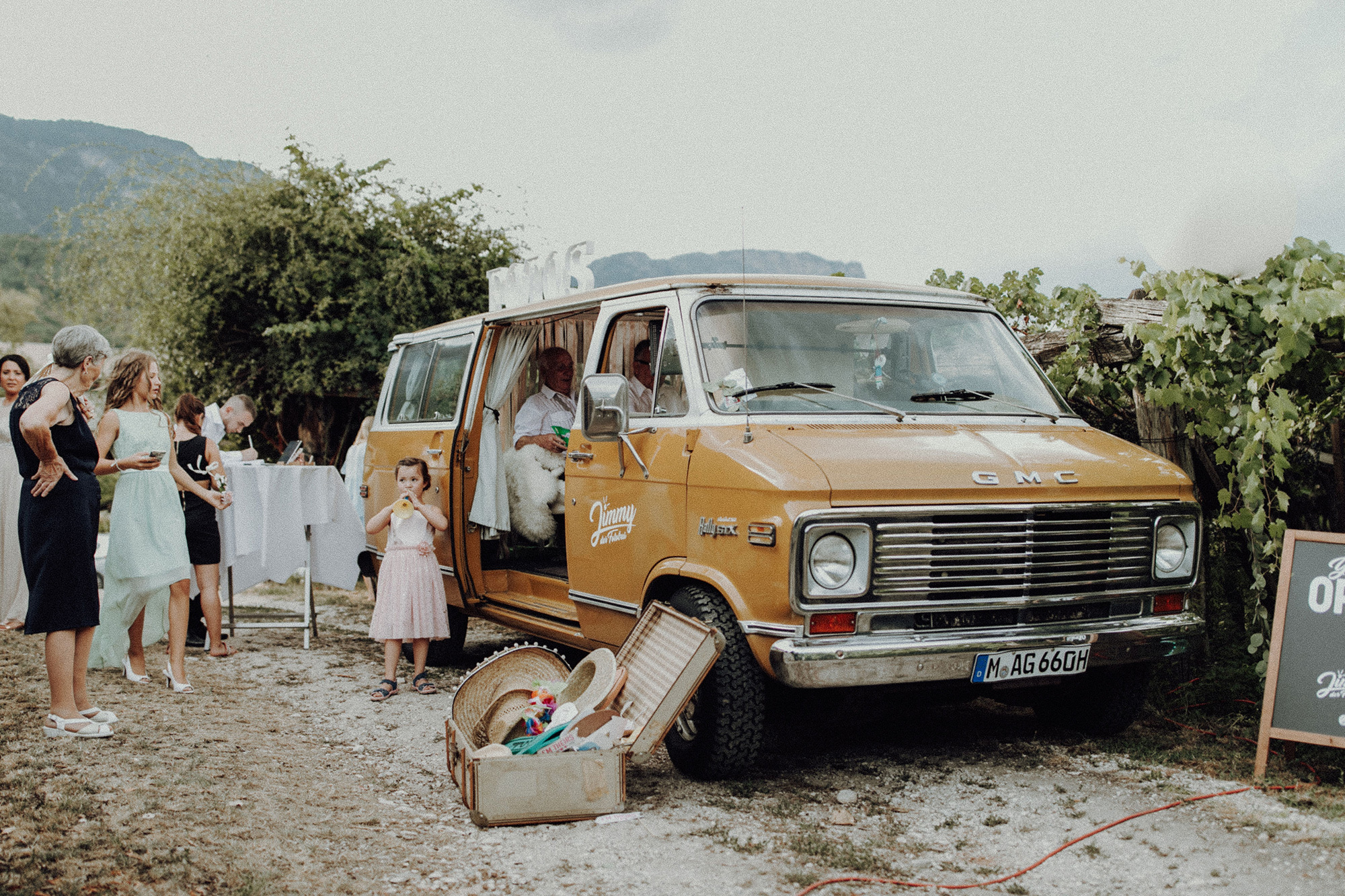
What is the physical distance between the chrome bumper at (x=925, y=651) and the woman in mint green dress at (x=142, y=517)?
3.98 metres

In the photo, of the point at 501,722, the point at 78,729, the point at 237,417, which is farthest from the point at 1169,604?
the point at 237,417

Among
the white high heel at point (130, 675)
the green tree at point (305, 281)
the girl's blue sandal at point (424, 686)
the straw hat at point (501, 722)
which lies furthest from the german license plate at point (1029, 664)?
the green tree at point (305, 281)

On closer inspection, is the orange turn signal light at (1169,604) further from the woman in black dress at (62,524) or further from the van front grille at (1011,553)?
the woman in black dress at (62,524)

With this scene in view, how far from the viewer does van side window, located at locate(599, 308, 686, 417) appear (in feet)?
17.1

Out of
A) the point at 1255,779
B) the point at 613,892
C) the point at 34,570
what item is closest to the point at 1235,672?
the point at 1255,779

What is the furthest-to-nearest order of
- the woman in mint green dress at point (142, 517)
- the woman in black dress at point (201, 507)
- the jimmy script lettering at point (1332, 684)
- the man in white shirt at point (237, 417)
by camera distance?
1. the man in white shirt at point (237, 417)
2. the woman in black dress at point (201, 507)
3. the woman in mint green dress at point (142, 517)
4. the jimmy script lettering at point (1332, 684)

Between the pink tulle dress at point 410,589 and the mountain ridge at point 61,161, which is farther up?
the mountain ridge at point 61,161

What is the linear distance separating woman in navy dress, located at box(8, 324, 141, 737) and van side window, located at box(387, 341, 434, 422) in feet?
8.52

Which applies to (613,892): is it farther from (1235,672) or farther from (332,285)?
(332,285)

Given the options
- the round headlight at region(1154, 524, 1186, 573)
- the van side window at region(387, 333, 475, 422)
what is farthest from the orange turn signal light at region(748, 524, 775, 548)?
the van side window at region(387, 333, 475, 422)

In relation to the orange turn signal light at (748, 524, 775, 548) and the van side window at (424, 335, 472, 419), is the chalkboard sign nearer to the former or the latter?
the orange turn signal light at (748, 524, 775, 548)

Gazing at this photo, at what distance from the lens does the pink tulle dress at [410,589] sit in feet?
21.7

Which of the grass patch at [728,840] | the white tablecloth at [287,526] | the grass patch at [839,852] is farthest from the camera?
the white tablecloth at [287,526]

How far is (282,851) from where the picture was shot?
3953 millimetres
